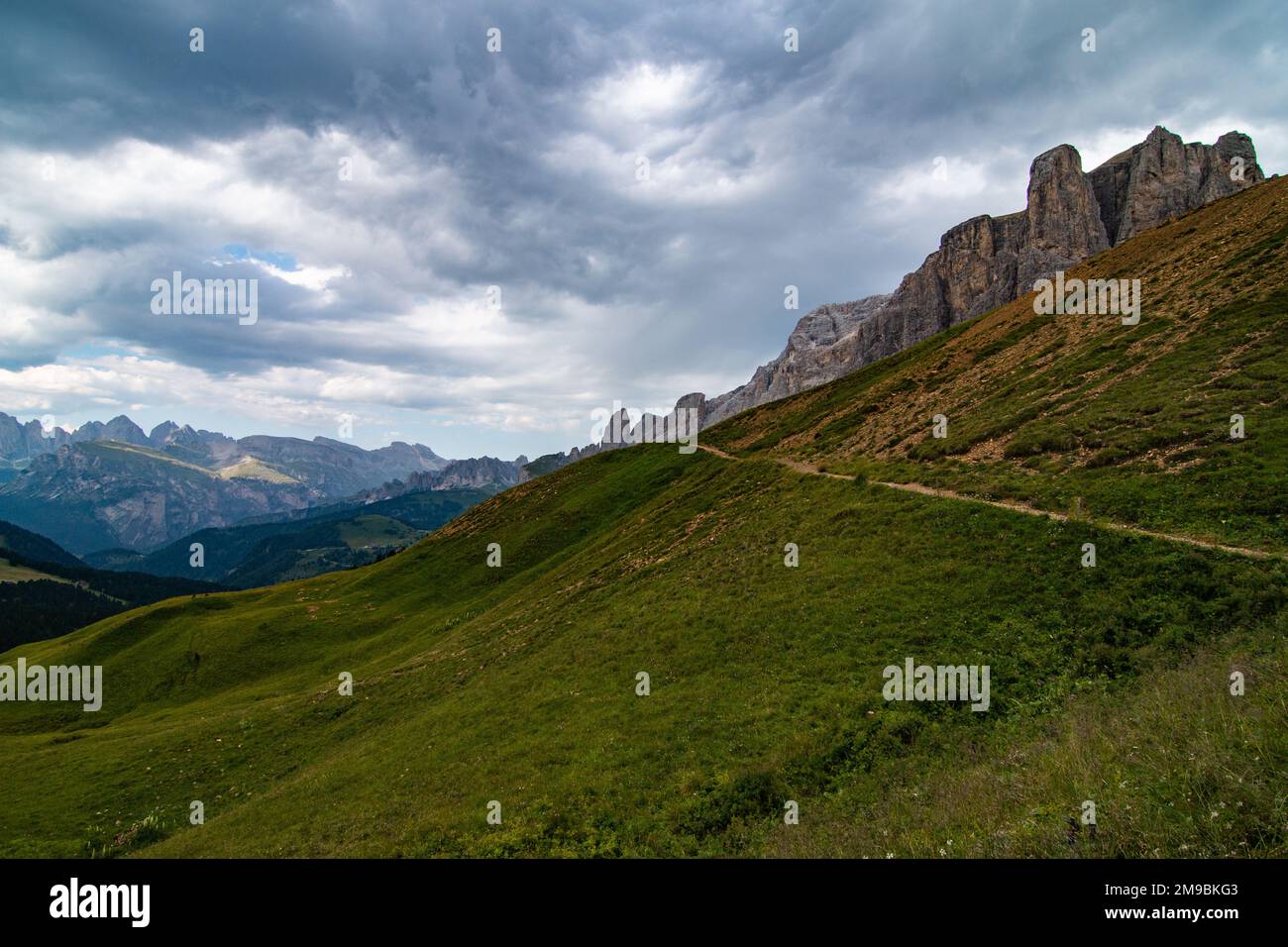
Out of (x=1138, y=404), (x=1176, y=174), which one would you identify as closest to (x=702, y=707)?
(x=1138, y=404)

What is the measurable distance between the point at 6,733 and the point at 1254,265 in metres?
112

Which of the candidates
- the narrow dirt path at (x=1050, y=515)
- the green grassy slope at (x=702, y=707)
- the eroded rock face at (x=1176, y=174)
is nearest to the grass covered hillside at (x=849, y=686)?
the green grassy slope at (x=702, y=707)

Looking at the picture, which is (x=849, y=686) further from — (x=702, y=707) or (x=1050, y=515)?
(x=1050, y=515)

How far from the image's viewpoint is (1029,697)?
1625 centimetres

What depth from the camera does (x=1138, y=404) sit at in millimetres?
30625

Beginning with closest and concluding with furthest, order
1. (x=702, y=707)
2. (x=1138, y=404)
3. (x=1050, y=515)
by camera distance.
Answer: (x=702, y=707)
(x=1050, y=515)
(x=1138, y=404)

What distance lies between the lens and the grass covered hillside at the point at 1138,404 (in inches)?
898

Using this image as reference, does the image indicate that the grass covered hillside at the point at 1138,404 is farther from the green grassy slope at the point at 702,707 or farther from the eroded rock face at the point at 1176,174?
the eroded rock face at the point at 1176,174

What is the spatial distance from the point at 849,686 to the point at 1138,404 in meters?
26.7

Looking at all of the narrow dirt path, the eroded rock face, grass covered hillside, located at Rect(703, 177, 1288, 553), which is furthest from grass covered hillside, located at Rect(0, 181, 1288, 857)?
the eroded rock face

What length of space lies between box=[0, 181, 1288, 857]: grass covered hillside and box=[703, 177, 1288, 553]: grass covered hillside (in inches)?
10.2

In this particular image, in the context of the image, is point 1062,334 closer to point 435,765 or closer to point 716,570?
point 716,570
